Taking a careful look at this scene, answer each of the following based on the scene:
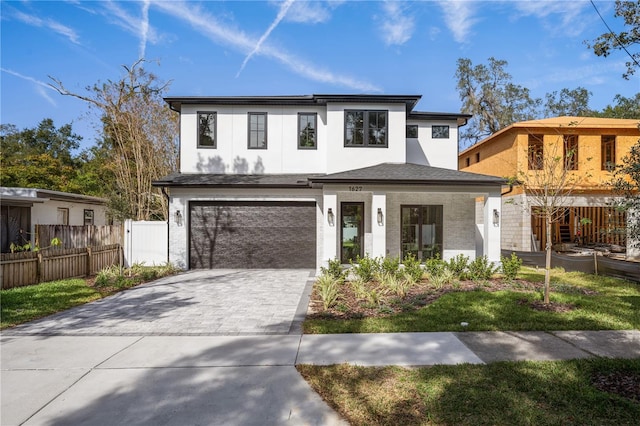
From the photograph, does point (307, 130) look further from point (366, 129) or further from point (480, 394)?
point (480, 394)

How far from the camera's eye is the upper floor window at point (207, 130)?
43.5 ft

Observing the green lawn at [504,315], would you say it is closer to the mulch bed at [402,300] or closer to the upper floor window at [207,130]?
the mulch bed at [402,300]

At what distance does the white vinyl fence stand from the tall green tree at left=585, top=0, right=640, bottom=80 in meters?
13.1

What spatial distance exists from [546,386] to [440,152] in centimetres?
1190

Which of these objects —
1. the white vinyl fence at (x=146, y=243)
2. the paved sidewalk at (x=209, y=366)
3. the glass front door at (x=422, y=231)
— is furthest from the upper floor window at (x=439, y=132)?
the white vinyl fence at (x=146, y=243)

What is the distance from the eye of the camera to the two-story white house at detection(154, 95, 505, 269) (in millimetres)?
12422

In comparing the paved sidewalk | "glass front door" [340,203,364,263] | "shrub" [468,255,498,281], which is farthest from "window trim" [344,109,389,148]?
the paved sidewalk

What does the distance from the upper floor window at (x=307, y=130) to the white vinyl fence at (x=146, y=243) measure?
624 centimetres

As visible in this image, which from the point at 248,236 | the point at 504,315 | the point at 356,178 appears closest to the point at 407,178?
the point at 356,178

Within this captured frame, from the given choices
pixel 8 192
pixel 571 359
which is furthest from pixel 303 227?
pixel 8 192

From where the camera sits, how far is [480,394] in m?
3.41

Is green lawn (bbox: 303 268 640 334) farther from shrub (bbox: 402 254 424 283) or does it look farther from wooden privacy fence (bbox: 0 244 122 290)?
wooden privacy fence (bbox: 0 244 122 290)

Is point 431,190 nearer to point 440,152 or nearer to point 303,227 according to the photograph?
point 440,152

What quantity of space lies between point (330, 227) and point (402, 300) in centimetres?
404
